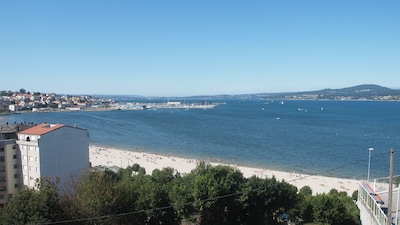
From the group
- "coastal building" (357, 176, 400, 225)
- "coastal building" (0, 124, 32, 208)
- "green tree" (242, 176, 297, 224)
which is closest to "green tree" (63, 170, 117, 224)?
"green tree" (242, 176, 297, 224)

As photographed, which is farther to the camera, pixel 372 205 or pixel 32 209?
pixel 372 205

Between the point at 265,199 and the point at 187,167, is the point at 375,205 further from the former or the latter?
the point at 187,167

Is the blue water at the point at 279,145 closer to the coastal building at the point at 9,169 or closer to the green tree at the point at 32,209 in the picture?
the coastal building at the point at 9,169

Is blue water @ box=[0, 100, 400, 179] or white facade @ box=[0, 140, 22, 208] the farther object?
blue water @ box=[0, 100, 400, 179]

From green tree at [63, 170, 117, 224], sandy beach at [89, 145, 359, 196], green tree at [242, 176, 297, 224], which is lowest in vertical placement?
sandy beach at [89, 145, 359, 196]

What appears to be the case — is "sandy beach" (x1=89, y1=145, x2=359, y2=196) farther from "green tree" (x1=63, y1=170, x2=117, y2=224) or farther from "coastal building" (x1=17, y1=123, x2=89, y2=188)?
"green tree" (x1=63, y1=170, x2=117, y2=224)

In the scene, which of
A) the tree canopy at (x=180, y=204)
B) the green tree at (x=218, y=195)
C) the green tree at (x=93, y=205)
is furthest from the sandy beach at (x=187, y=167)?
the green tree at (x=93, y=205)

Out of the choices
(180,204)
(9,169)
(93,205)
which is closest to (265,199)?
(180,204)

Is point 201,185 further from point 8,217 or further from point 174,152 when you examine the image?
point 174,152
